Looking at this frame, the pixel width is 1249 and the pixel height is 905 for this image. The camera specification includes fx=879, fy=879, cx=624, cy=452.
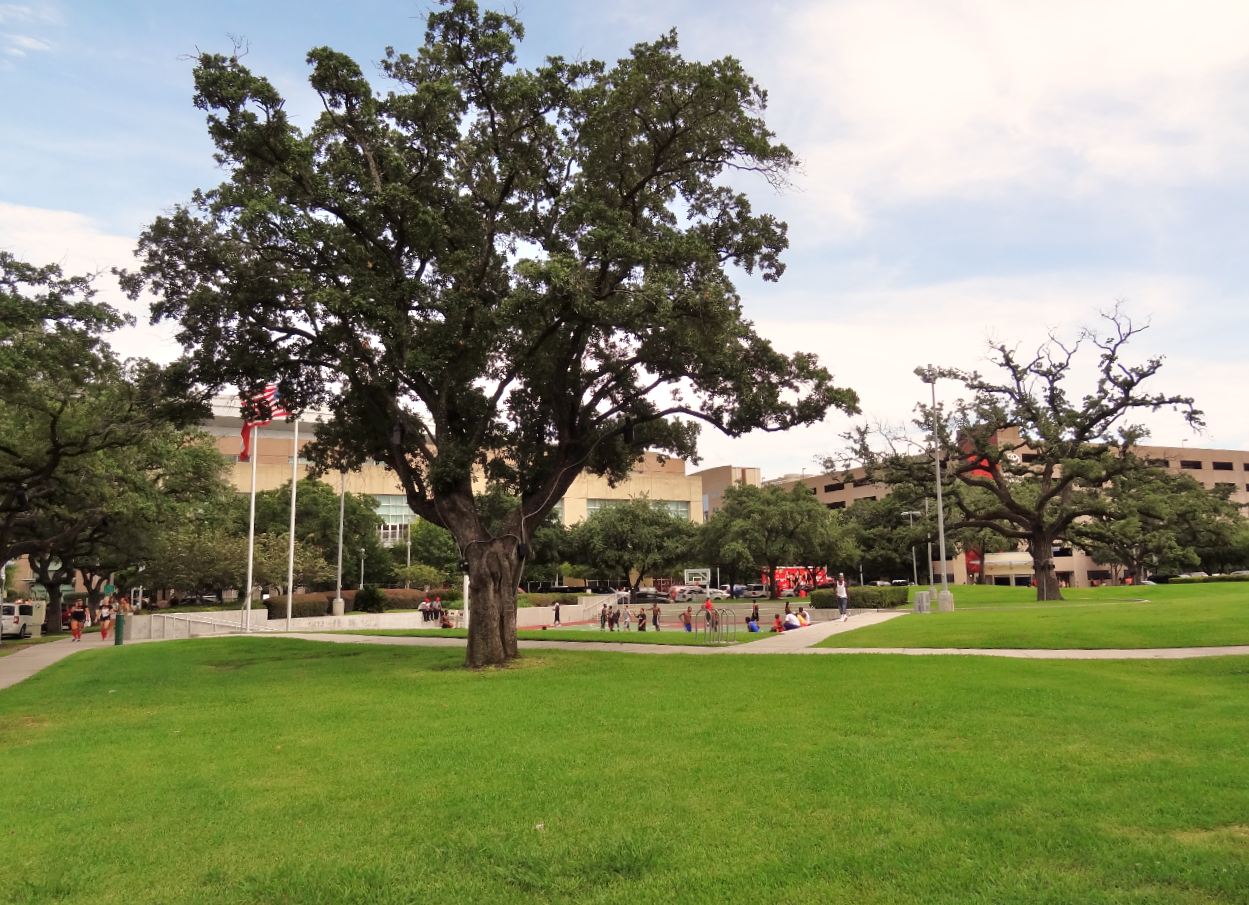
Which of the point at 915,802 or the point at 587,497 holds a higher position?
the point at 587,497

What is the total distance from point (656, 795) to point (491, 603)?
1164 centimetres

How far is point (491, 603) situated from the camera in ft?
58.9

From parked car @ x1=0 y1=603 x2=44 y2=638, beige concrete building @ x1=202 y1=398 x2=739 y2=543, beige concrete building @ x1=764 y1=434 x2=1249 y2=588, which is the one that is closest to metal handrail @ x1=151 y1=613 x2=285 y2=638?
parked car @ x1=0 y1=603 x2=44 y2=638

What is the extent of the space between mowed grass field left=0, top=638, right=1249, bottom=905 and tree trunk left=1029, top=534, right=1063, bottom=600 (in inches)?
1176

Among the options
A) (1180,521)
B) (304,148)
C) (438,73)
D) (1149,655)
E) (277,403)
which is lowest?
(1149,655)

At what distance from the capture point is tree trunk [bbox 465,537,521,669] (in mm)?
17719

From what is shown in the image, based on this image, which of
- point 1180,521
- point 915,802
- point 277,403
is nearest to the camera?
point 915,802

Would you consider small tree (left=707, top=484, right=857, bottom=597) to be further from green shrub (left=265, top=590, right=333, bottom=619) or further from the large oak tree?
the large oak tree

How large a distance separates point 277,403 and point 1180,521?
40.7 meters

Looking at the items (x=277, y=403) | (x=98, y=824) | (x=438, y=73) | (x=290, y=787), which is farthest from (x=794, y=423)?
(x=98, y=824)

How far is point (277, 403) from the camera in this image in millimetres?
20938

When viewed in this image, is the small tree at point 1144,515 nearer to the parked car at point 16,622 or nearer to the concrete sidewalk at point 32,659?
the concrete sidewalk at point 32,659

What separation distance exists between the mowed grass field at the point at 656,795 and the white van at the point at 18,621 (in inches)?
1228

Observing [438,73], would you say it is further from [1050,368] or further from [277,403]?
[1050,368]
